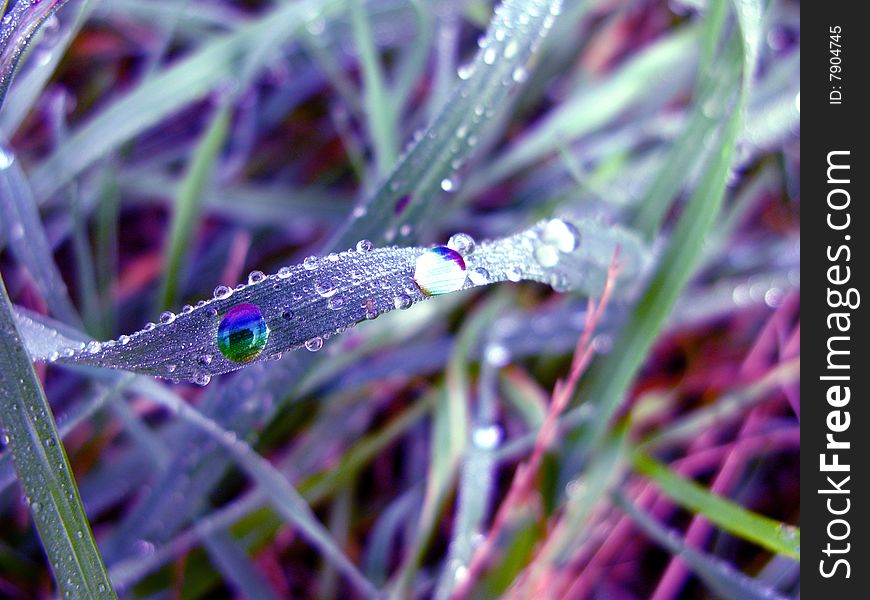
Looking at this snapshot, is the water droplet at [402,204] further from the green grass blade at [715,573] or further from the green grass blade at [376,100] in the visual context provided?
the green grass blade at [715,573]

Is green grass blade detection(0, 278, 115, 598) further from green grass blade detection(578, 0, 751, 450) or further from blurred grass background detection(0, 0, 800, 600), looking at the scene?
green grass blade detection(578, 0, 751, 450)

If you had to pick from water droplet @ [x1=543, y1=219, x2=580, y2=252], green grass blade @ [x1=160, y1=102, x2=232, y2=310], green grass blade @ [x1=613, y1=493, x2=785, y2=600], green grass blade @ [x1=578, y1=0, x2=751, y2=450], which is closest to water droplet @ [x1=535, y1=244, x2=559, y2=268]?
water droplet @ [x1=543, y1=219, x2=580, y2=252]

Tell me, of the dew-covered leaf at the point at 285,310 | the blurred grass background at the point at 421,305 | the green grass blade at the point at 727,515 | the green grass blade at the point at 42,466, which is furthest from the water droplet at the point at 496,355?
the green grass blade at the point at 42,466

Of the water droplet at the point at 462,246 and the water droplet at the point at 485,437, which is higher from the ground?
the water droplet at the point at 462,246

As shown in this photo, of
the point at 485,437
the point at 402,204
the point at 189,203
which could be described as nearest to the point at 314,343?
the point at 402,204

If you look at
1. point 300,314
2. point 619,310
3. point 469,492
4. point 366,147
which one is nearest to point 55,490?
point 300,314

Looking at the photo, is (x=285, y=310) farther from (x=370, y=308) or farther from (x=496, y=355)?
(x=496, y=355)
